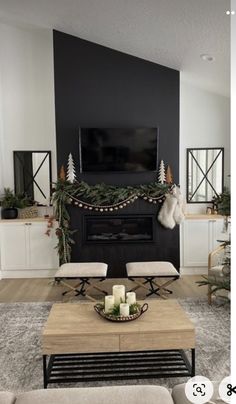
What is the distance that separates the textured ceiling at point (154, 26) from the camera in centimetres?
389

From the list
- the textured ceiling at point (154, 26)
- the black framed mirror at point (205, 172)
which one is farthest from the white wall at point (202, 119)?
the textured ceiling at point (154, 26)

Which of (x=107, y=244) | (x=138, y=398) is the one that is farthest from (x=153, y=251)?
(x=138, y=398)

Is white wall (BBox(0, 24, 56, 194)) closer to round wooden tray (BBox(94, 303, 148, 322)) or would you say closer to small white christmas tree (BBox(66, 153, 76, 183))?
small white christmas tree (BBox(66, 153, 76, 183))

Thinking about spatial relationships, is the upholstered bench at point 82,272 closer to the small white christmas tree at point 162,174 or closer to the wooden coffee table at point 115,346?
the wooden coffee table at point 115,346

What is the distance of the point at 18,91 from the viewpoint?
6160 millimetres

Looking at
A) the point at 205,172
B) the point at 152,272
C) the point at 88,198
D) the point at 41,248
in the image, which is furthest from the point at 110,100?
the point at 152,272

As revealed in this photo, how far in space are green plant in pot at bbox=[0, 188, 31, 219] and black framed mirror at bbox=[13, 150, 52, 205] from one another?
217mm

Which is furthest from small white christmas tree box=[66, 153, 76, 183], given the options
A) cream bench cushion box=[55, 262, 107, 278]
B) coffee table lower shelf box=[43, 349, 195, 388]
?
coffee table lower shelf box=[43, 349, 195, 388]

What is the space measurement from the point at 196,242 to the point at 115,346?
3277 millimetres

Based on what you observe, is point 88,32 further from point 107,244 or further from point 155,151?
point 107,244

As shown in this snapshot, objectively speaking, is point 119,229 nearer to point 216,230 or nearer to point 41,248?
point 41,248

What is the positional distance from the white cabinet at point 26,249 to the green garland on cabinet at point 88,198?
0.96 ft

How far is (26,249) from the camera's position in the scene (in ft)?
19.4

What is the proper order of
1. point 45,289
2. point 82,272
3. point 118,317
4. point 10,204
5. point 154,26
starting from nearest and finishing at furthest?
point 118,317 → point 154,26 → point 82,272 → point 45,289 → point 10,204
